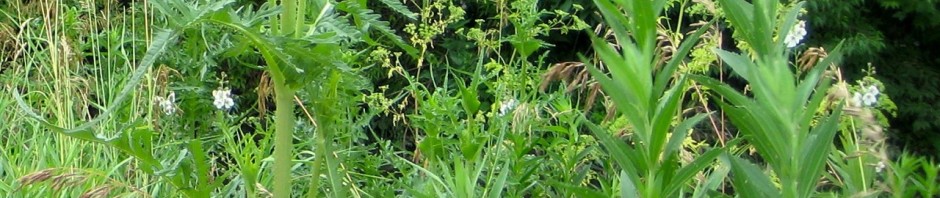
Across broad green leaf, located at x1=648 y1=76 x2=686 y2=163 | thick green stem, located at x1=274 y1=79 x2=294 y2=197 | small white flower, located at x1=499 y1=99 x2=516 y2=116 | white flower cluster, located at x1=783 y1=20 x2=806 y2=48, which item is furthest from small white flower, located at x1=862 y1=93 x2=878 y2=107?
thick green stem, located at x1=274 y1=79 x2=294 y2=197

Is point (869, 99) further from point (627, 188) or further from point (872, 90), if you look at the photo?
point (627, 188)

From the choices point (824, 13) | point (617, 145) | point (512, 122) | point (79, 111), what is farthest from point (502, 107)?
point (824, 13)

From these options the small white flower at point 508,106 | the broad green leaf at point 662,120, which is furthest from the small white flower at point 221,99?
the broad green leaf at point 662,120

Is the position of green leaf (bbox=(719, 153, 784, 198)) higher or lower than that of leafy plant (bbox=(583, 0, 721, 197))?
lower

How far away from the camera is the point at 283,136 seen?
220cm

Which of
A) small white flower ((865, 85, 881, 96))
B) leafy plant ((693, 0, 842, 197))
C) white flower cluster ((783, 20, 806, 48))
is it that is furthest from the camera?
white flower cluster ((783, 20, 806, 48))

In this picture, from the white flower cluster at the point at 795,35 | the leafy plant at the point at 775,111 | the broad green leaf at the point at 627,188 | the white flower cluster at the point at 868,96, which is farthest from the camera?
the white flower cluster at the point at 795,35

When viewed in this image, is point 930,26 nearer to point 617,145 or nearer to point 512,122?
point 512,122

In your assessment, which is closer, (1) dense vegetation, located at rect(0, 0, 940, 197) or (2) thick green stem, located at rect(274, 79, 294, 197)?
(1) dense vegetation, located at rect(0, 0, 940, 197)

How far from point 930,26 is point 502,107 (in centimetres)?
375

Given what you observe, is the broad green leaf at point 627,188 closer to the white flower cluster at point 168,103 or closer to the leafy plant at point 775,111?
the leafy plant at point 775,111

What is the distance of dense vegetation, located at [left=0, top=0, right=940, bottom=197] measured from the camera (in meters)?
1.74

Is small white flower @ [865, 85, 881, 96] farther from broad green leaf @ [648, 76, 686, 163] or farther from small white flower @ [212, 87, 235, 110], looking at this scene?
small white flower @ [212, 87, 235, 110]

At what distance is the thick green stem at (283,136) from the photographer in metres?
2.17
